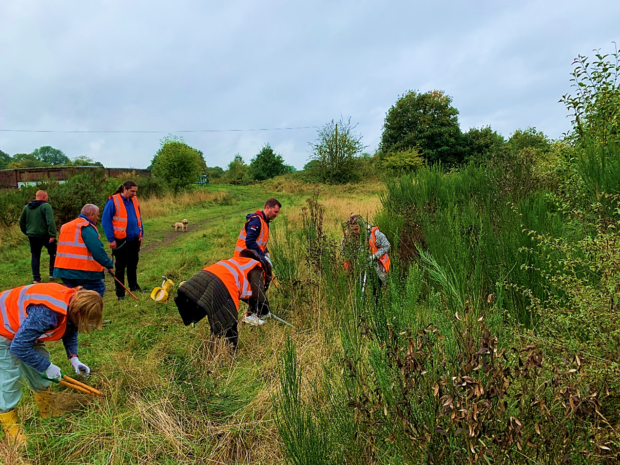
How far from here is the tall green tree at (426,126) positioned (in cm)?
2809

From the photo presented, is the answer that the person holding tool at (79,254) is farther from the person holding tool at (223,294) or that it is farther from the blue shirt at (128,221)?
the person holding tool at (223,294)

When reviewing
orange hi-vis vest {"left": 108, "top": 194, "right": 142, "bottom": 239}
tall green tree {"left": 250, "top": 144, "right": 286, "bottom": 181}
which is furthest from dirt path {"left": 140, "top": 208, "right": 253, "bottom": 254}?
tall green tree {"left": 250, "top": 144, "right": 286, "bottom": 181}

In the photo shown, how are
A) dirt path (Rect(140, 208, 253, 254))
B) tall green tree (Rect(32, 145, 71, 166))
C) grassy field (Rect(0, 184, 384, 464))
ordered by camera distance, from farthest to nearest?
tall green tree (Rect(32, 145, 71, 166)) → dirt path (Rect(140, 208, 253, 254)) → grassy field (Rect(0, 184, 384, 464))

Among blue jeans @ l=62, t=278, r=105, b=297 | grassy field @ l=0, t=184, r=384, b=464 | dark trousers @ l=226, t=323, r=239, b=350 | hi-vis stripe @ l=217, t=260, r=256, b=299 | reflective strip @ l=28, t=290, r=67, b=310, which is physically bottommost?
grassy field @ l=0, t=184, r=384, b=464

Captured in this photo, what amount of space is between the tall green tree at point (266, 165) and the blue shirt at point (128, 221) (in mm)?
40219

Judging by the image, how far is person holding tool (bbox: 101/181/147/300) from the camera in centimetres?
527

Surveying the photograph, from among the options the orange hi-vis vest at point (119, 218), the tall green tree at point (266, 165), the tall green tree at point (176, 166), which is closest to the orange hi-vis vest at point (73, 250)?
the orange hi-vis vest at point (119, 218)

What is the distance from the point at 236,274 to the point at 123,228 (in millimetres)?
3017

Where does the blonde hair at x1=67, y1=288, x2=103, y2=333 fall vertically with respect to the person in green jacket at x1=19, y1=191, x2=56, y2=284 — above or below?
below

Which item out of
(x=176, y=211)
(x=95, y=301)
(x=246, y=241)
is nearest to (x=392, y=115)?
(x=176, y=211)

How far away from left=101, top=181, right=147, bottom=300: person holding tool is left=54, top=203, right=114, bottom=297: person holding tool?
27.5 inches

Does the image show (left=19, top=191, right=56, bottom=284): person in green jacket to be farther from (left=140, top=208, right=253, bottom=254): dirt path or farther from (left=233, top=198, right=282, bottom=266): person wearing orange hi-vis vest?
(left=233, top=198, right=282, bottom=266): person wearing orange hi-vis vest

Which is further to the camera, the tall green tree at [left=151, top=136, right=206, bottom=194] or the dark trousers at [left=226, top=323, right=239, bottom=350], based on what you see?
the tall green tree at [left=151, top=136, right=206, bottom=194]

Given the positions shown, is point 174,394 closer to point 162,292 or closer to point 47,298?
point 47,298
